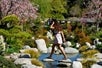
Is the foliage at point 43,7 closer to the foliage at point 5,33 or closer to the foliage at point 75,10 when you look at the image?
the foliage at point 75,10

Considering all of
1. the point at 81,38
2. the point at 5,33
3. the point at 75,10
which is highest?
the point at 5,33

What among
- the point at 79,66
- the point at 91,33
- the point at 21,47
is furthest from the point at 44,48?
the point at 91,33

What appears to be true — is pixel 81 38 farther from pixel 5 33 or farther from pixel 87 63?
pixel 87 63

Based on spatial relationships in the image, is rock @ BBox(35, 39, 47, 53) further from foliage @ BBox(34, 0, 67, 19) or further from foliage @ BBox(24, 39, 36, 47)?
foliage @ BBox(34, 0, 67, 19)

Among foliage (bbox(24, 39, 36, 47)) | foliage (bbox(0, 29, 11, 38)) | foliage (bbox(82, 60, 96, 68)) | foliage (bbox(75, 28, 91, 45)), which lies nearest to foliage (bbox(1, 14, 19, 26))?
foliage (bbox(0, 29, 11, 38))

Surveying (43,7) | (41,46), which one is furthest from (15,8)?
(43,7)

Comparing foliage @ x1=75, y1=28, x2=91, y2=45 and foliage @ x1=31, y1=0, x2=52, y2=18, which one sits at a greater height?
foliage @ x1=31, y1=0, x2=52, y2=18

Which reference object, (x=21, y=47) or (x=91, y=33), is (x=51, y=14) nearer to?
(x=91, y=33)

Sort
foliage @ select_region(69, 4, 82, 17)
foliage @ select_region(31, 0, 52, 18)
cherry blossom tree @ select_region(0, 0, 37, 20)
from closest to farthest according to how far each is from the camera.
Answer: cherry blossom tree @ select_region(0, 0, 37, 20)
foliage @ select_region(31, 0, 52, 18)
foliage @ select_region(69, 4, 82, 17)

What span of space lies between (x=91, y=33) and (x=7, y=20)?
1227 centimetres

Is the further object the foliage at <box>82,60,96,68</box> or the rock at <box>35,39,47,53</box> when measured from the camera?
the rock at <box>35,39,47,53</box>

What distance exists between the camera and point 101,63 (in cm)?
1459

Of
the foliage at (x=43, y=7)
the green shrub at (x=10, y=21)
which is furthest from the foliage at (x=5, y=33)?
the foliage at (x=43, y=7)

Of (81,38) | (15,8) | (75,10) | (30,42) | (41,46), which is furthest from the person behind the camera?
(75,10)
